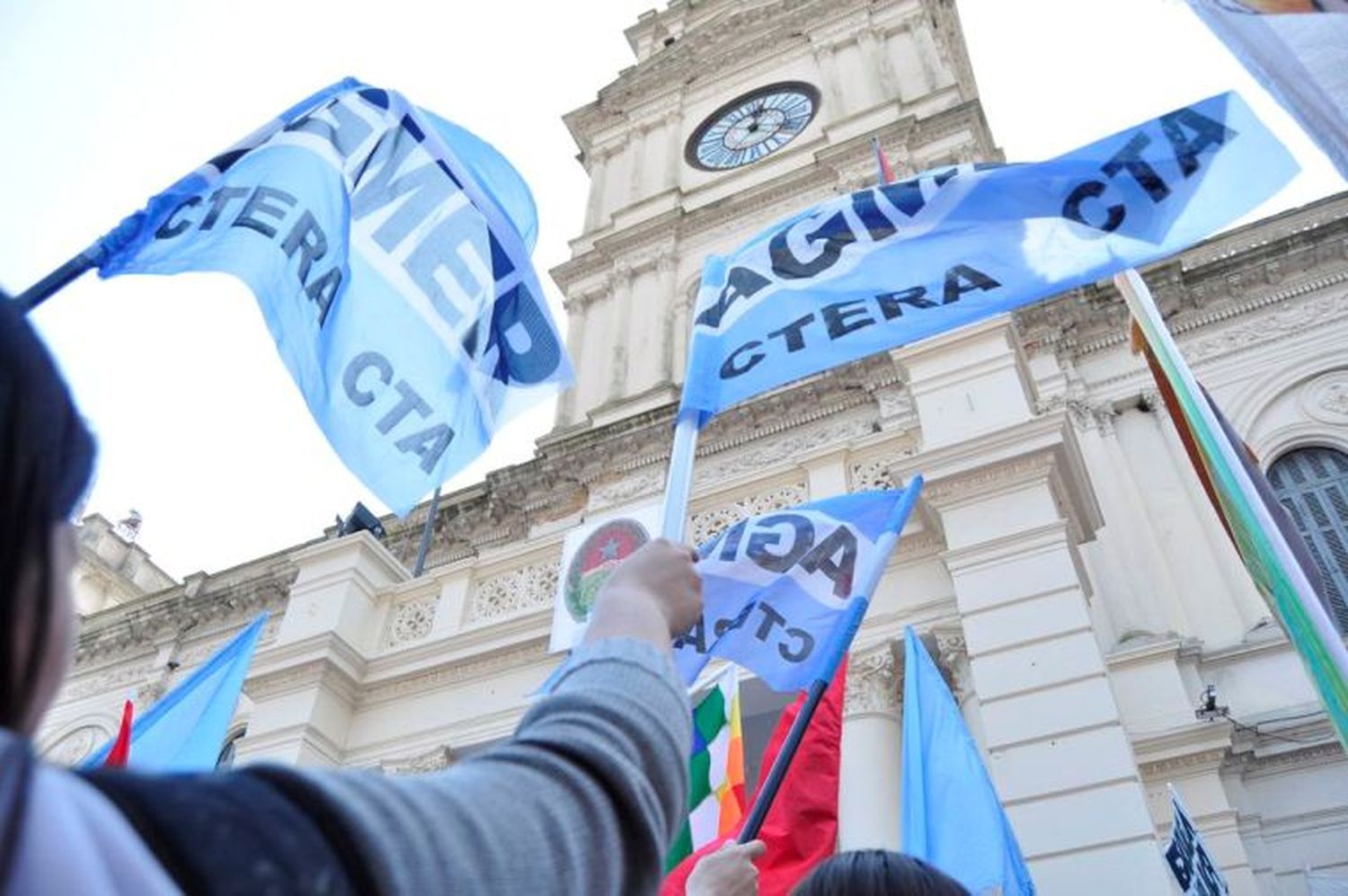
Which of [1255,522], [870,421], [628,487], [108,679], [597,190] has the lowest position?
[1255,522]

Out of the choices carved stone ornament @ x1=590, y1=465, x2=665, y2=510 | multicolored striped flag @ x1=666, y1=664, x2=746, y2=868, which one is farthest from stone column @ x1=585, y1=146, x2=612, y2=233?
multicolored striped flag @ x1=666, y1=664, x2=746, y2=868

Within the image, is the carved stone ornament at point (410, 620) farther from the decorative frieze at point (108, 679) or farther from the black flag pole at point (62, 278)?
the decorative frieze at point (108, 679)

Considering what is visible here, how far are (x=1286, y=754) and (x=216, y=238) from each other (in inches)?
360

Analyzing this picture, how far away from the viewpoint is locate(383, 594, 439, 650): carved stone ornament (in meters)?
9.58

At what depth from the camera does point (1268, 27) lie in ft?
12.4

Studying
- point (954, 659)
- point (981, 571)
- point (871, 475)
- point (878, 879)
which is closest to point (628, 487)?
point (871, 475)

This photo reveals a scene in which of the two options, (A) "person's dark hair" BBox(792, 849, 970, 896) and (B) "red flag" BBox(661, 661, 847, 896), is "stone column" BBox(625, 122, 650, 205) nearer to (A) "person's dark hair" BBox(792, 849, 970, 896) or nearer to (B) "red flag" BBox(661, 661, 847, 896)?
(B) "red flag" BBox(661, 661, 847, 896)

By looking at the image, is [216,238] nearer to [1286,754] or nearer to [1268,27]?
[1268,27]

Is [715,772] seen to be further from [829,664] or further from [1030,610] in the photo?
[1030,610]

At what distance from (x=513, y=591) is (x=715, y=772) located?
4.17m

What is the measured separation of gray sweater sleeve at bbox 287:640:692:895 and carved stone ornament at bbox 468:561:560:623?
806 cm

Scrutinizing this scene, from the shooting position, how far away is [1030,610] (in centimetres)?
662

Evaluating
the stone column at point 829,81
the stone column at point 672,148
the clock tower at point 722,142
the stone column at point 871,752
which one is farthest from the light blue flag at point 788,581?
the stone column at point 672,148

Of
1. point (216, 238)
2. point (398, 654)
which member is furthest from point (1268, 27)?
point (398, 654)
